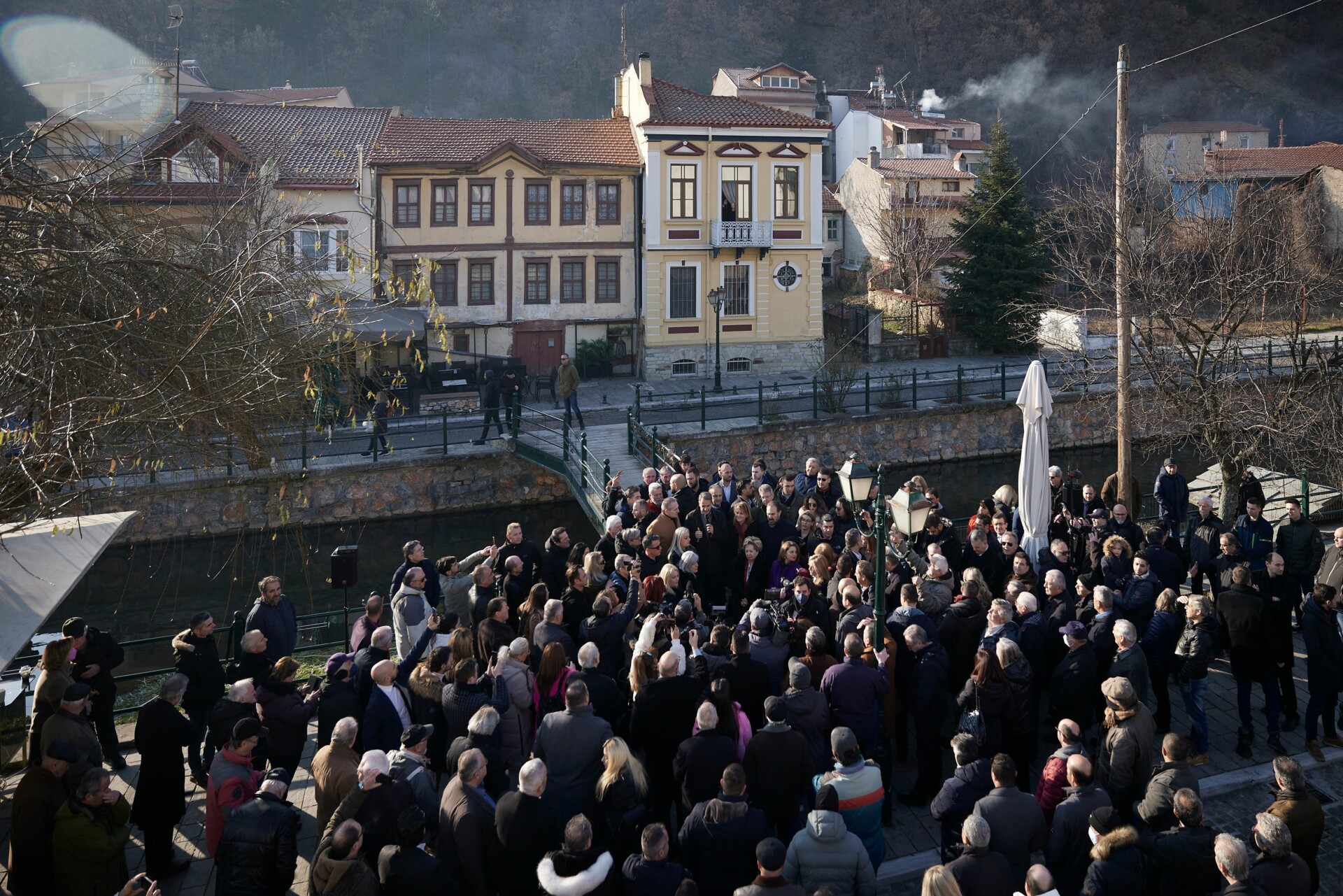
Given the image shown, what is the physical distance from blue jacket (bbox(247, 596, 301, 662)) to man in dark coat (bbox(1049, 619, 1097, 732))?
6.25m

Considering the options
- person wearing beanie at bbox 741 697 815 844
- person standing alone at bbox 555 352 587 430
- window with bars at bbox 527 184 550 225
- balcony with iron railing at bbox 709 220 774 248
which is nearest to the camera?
person wearing beanie at bbox 741 697 815 844

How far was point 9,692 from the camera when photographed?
11.0m

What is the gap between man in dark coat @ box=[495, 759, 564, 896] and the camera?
6004 millimetres

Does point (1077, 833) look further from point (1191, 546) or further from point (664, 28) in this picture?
point (664, 28)

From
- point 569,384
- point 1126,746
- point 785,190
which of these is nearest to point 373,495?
point 569,384

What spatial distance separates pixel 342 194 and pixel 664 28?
62923mm

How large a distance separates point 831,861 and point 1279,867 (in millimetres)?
2264

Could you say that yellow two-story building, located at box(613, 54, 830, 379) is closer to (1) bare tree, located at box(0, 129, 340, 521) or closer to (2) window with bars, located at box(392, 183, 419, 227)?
(2) window with bars, located at box(392, 183, 419, 227)

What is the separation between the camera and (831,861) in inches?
228

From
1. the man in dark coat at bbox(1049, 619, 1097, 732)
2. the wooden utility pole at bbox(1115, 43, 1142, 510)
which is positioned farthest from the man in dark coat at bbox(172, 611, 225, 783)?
the wooden utility pole at bbox(1115, 43, 1142, 510)

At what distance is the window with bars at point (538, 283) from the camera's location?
103ft

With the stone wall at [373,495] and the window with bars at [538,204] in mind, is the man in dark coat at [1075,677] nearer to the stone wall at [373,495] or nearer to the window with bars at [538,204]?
the stone wall at [373,495]

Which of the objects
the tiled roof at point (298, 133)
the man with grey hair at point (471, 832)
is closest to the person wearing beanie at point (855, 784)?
the man with grey hair at point (471, 832)

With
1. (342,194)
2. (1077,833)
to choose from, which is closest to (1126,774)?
(1077,833)
